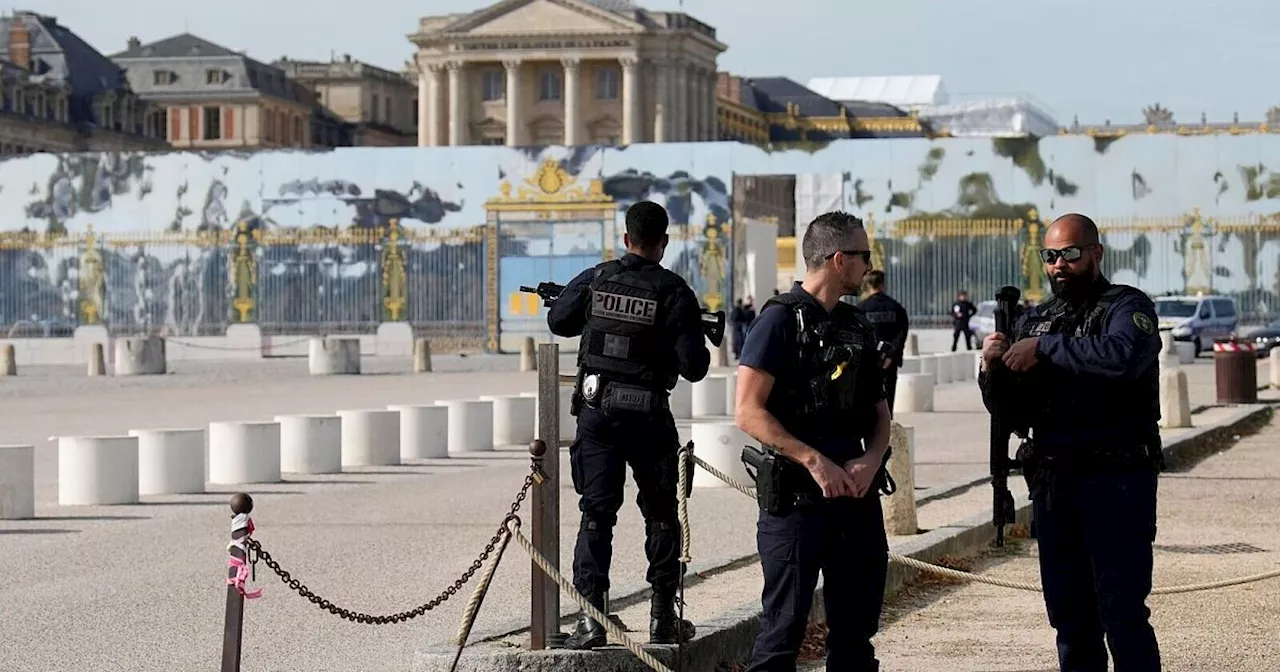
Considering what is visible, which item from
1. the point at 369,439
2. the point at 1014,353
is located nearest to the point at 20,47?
the point at 369,439

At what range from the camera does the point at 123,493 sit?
1578cm

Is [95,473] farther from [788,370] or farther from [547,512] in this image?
[788,370]

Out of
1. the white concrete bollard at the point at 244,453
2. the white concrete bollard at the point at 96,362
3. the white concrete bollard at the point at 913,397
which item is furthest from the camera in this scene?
the white concrete bollard at the point at 96,362

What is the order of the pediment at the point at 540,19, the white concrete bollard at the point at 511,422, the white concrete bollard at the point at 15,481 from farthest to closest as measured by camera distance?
the pediment at the point at 540,19, the white concrete bollard at the point at 511,422, the white concrete bollard at the point at 15,481

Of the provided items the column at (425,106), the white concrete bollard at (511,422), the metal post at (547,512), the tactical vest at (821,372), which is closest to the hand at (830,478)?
the tactical vest at (821,372)

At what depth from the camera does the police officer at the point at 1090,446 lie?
717 cm

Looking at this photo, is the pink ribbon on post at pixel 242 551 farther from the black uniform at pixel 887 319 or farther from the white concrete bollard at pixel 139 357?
the white concrete bollard at pixel 139 357

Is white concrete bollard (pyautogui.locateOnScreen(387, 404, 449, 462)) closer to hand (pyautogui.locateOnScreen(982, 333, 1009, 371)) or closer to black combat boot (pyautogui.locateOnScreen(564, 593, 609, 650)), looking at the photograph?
black combat boot (pyautogui.locateOnScreen(564, 593, 609, 650))

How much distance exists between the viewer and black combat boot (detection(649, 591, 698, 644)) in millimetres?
8359

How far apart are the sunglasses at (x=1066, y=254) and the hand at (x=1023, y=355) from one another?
0.94ft

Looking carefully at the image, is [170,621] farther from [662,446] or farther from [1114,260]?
[1114,260]

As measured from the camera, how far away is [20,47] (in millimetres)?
116312

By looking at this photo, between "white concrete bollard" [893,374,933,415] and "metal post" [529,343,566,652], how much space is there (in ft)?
63.0

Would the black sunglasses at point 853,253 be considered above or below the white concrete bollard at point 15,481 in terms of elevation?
above
